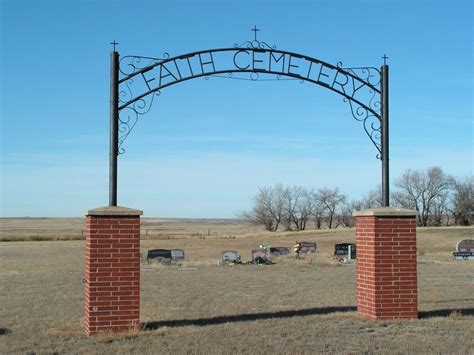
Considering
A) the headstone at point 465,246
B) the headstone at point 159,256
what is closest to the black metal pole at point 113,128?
the headstone at point 159,256

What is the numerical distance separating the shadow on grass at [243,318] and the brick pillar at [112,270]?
23.1 inches

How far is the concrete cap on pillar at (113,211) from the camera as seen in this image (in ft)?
27.6

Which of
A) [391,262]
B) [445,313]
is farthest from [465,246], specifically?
[391,262]

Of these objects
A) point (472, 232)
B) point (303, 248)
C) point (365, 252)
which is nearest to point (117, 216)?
point (365, 252)

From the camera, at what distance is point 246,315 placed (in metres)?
10.6

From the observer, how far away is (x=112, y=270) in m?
8.45

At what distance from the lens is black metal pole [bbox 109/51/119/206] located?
8836 millimetres

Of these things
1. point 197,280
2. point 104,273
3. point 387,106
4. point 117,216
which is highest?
point 387,106

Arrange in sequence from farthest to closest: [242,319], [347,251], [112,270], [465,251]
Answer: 1. [465,251]
2. [347,251]
3. [242,319]
4. [112,270]

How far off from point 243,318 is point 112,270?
2.73m

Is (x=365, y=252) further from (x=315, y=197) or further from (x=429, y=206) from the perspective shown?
(x=315, y=197)

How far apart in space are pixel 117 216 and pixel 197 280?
10.6 meters

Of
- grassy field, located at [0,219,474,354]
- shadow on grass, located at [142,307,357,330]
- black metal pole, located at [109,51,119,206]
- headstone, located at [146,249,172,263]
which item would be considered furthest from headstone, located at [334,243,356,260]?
black metal pole, located at [109,51,119,206]

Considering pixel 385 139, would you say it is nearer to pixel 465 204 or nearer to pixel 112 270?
pixel 112 270
